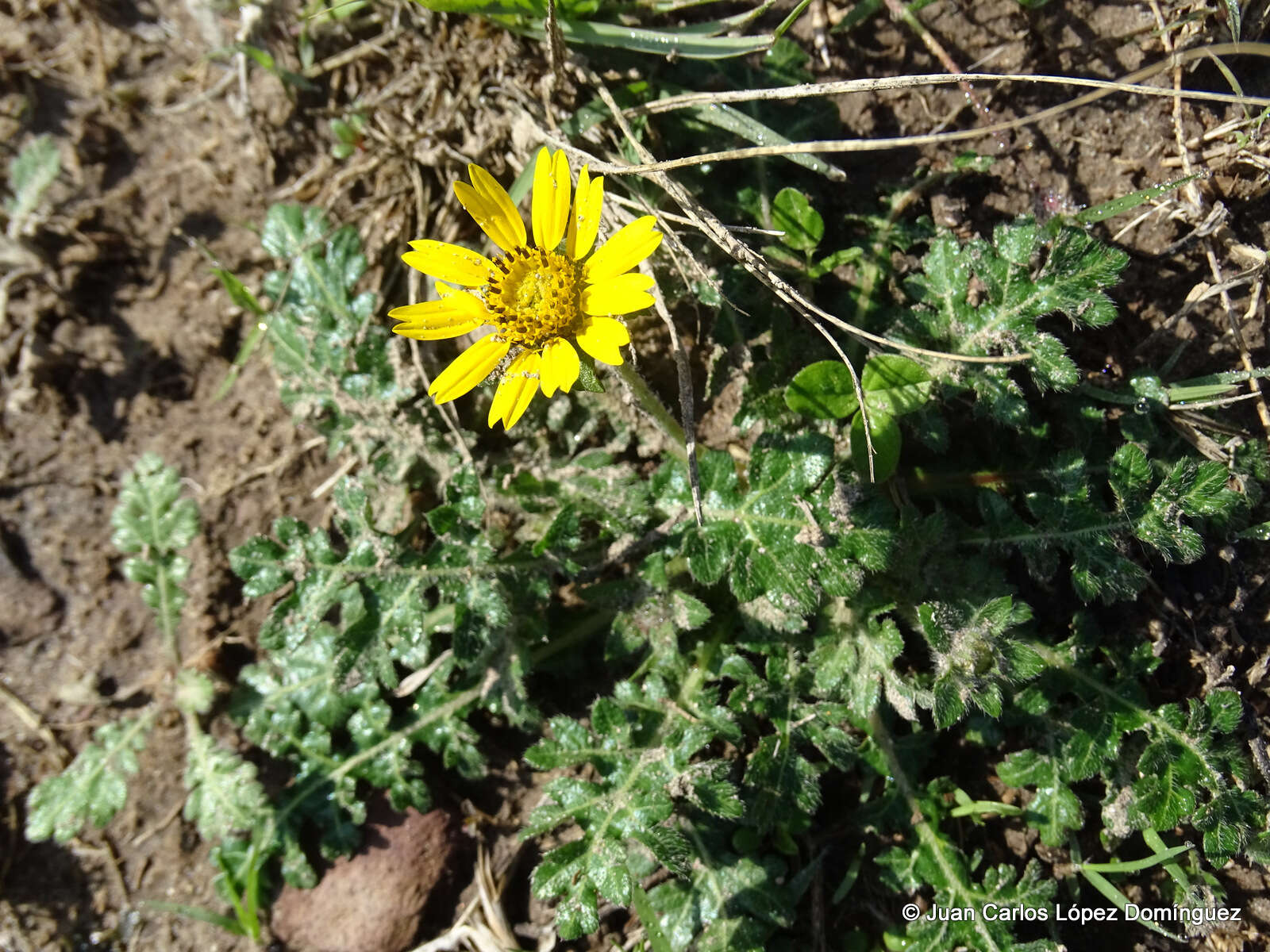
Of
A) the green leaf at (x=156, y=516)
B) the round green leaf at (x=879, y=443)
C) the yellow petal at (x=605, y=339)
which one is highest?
the yellow petal at (x=605, y=339)

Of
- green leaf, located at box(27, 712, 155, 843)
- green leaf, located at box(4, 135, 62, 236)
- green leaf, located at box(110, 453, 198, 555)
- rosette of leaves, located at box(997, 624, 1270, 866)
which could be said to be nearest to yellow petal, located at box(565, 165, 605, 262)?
rosette of leaves, located at box(997, 624, 1270, 866)

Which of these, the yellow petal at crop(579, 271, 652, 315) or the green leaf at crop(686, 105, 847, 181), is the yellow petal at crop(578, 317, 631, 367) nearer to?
the yellow petal at crop(579, 271, 652, 315)

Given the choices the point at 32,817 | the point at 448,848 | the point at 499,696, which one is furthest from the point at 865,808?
the point at 32,817

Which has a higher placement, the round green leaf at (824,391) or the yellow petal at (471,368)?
the yellow petal at (471,368)

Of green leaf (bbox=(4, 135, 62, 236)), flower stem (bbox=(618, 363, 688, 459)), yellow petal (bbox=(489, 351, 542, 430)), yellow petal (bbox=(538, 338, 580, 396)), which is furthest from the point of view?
green leaf (bbox=(4, 135, 62, 236))

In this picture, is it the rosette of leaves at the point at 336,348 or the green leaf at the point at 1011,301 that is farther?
the rosette of leaves at the point at 336,348

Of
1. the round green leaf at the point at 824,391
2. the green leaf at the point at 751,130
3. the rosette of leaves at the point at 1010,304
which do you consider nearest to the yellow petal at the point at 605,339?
the round green leaf at the point at 824,391

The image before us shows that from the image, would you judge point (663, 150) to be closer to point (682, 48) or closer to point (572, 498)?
point (682, 48)

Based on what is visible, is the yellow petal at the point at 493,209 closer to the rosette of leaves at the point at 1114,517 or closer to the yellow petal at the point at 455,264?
the yellow petal at the point at 455,264
